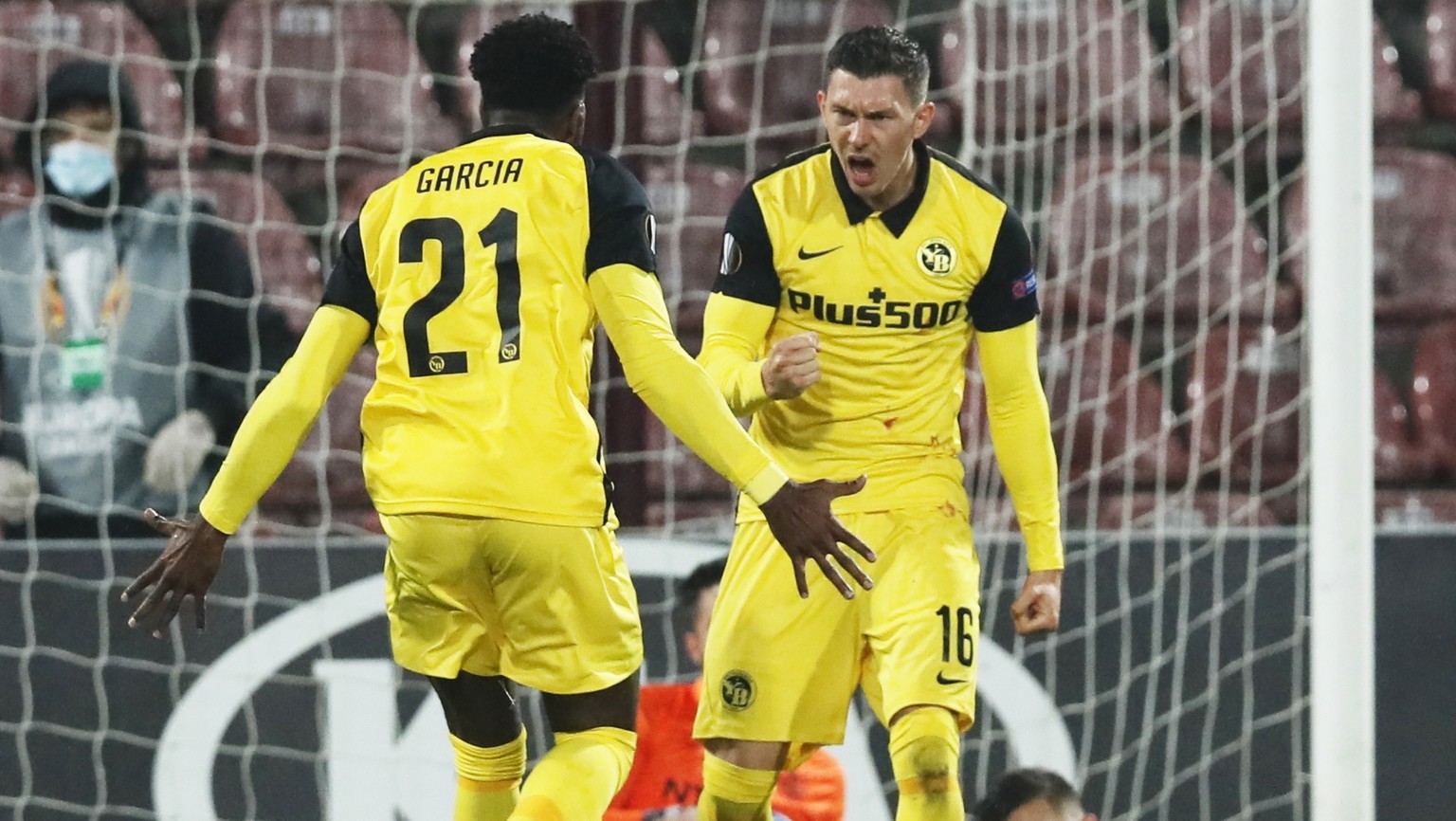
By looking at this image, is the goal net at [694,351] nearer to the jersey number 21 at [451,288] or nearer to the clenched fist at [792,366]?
the clenched fist at [792,366]

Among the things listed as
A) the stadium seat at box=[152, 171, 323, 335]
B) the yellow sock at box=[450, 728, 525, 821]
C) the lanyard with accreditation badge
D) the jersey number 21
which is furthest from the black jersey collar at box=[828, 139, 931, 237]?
the stadium seat at box=[152, 171, 323, 335]

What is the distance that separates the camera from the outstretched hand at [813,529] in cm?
291

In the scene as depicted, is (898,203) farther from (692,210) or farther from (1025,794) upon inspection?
(692,210)

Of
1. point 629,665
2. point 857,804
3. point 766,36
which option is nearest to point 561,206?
point 629,665

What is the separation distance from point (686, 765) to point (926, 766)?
1.35 m

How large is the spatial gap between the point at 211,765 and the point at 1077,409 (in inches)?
101

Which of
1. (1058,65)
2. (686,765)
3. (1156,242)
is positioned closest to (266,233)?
(686,765)

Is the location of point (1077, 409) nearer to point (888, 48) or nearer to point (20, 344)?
point (888, 48)

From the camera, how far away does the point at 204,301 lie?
5129mm

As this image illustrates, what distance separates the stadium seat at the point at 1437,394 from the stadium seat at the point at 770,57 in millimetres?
1941

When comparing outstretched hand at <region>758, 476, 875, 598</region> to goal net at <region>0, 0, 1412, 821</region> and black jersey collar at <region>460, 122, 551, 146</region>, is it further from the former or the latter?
goal net at <region>0, 0, 1412, 821</region>

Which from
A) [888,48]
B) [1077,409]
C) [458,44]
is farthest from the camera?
[458,44]

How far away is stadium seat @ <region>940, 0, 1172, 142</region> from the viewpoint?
19.2ft

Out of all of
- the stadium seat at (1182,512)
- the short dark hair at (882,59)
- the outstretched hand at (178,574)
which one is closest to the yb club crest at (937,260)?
the short dark hair at (882,59)
